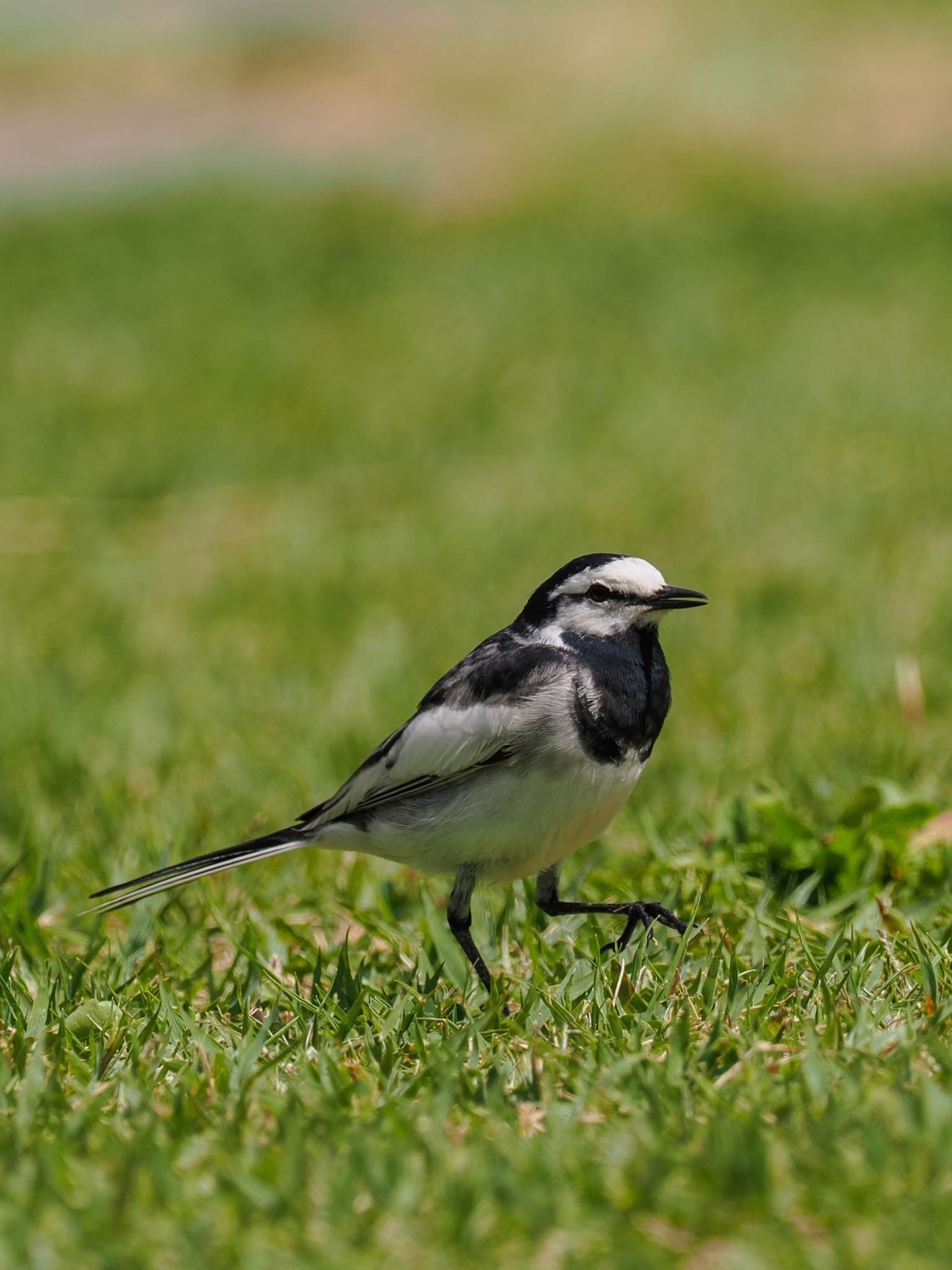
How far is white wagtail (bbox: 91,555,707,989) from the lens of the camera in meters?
3.15

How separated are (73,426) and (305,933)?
306 inches

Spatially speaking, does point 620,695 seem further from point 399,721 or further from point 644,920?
point 399,721

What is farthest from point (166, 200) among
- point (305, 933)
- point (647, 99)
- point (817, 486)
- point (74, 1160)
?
point (74, 1160)

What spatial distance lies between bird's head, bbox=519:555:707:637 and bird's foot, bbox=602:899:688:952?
0.58 meters

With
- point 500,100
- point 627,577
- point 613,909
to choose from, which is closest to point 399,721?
point 613,909

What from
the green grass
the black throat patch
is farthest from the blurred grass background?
the black throat patch

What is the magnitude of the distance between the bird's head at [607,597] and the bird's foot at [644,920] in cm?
58

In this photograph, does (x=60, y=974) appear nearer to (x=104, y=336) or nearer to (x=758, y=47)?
(x=104, y=336)

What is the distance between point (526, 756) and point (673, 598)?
0.46 m

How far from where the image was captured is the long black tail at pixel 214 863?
11.1ft

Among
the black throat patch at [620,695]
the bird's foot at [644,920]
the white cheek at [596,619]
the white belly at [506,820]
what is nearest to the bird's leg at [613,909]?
the bird's foot at [644,920]

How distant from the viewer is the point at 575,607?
3365mm

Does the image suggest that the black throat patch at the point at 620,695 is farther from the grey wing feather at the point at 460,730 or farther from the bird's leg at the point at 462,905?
the bird's leg at the point at 462,905

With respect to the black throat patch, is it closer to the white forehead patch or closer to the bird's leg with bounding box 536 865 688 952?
the white forehead patch
